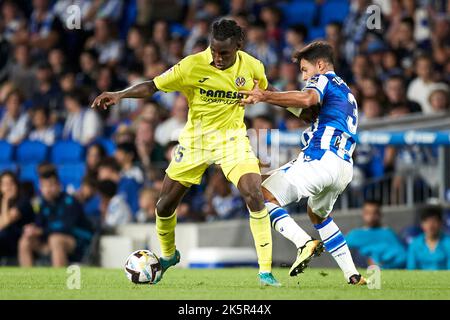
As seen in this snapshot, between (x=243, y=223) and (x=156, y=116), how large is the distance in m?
3.06

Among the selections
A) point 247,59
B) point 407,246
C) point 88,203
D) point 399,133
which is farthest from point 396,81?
point 247,59

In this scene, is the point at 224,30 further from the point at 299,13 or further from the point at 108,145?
the point at 299,13

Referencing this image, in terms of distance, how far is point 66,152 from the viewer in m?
19.1

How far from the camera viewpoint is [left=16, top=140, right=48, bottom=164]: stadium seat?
19453 millimetres

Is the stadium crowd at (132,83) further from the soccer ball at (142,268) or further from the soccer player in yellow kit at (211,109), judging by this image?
the soccer ball at (142,268)

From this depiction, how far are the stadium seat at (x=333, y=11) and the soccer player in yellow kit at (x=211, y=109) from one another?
9.49 metres

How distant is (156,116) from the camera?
18.0 metres

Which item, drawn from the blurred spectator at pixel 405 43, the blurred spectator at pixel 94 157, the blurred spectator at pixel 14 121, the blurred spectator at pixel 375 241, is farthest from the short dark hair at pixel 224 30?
the blurred spectator at pixel 14 121

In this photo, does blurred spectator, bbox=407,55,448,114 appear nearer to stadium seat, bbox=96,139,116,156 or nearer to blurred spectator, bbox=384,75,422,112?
blurred spectator, bbox=384,75,422,112

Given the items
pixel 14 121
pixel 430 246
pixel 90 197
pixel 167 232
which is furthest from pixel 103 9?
pixel 167 232

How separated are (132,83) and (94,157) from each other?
2315 mm

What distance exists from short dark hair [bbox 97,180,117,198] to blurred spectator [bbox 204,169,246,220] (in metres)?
1.56

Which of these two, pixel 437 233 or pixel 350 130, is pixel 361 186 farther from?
pixel 350 130

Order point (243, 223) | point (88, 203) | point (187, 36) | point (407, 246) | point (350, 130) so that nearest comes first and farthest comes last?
point (350, 130) → point (407, 246) → point (243, 223) → point (88, 203) → point (187, 36)
